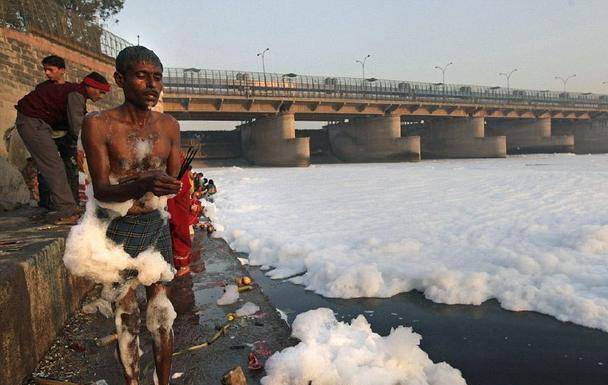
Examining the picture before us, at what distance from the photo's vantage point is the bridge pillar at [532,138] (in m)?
52.6

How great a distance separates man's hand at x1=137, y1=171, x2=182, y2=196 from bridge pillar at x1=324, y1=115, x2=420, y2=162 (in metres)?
40.4

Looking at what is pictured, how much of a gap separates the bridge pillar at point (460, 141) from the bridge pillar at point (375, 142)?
10114mm

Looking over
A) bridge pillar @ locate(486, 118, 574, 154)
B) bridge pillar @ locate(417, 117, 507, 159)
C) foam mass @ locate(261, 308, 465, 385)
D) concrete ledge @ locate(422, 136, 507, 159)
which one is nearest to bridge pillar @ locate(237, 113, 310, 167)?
concrete ledge @ locate(422, 136, 507, 159)

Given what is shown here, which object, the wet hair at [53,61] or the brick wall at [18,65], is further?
the brick wall at [18,65]

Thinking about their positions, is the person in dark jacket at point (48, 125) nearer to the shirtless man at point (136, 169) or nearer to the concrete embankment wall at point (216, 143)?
the shirtless man at point (136, 169)

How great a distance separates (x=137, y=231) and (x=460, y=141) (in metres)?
50.4

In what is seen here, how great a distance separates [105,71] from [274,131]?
21765 mm

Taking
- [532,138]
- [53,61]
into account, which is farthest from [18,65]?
[532,138]

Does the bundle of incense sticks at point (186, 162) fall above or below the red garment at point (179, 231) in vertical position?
above

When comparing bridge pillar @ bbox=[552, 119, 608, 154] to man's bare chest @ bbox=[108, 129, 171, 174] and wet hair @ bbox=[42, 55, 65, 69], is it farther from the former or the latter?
man's bare chest @ bbox=[108, 129, 171, 174]

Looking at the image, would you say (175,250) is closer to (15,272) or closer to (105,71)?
(15,272)

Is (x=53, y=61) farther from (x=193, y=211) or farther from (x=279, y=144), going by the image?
(x=279, y=144)

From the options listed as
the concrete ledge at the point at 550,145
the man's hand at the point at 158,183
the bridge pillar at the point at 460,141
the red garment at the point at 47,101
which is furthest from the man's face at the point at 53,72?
the concrete ledge at the point at 550,145

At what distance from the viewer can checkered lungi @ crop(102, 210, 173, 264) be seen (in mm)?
1922
